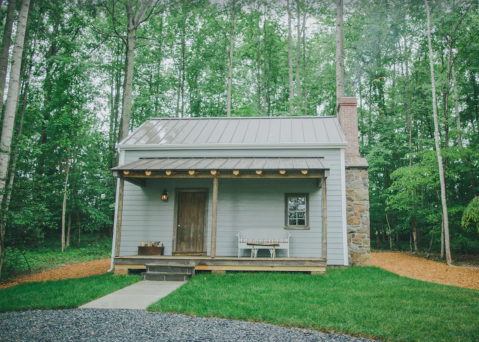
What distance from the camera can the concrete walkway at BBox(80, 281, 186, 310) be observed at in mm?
5223

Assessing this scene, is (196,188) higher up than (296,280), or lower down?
higher up

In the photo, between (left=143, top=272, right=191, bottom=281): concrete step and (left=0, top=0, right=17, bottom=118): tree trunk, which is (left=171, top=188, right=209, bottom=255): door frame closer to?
(left=143, top=272, right=191, bottom=281): concrete step

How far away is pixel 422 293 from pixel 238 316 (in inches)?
131

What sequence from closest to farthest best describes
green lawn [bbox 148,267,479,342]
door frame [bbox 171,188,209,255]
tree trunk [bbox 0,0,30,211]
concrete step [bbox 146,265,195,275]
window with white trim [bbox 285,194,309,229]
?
green lawn [bbox 148,267,479,342] → concrete step [bbox 146,265,195,275] → tree trunk [bbox 0,0,30,211] → window with white trim [bbox 285,194,309,229] → door frame [bbox 171,188,209,255]

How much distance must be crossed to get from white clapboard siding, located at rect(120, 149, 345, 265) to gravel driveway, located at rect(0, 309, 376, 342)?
4.40 meters

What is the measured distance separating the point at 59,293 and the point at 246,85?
17.5 m

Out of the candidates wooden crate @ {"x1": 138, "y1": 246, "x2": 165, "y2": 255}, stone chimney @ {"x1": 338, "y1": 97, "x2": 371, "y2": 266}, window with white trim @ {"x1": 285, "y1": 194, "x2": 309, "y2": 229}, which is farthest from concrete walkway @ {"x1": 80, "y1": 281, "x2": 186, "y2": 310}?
stone chimney @ {"x1": 338, "y1": 97, "x2": 371, "y2": 266}

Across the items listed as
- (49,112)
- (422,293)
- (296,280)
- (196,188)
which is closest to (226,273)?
(296,280)

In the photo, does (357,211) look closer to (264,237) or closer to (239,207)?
(264,237)

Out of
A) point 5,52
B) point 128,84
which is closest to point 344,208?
point 128,84

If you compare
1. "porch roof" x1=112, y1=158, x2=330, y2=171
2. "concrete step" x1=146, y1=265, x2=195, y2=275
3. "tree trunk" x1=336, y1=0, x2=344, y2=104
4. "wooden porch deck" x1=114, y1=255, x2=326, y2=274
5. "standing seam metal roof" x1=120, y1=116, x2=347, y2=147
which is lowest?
"concrete step" x1=146, y1=265, x2=195, y2=275

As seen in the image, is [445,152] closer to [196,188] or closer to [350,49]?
[196,188]

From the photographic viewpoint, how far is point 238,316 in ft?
14.8

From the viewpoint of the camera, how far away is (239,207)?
9.13 metres
